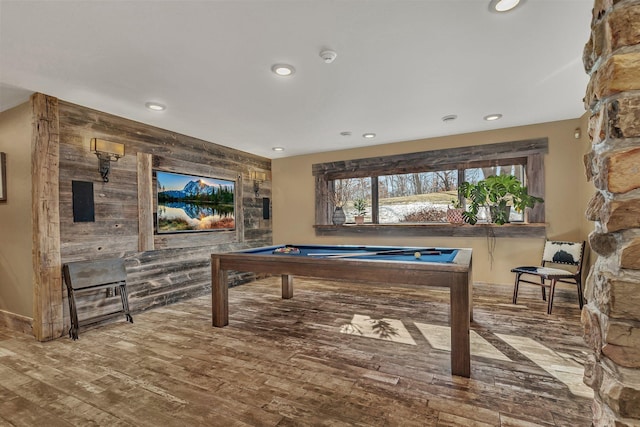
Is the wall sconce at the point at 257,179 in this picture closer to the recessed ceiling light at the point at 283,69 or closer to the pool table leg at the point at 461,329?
the recessed ceiling light at the point at 283,69

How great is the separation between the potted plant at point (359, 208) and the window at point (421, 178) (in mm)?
61

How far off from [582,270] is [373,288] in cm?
263

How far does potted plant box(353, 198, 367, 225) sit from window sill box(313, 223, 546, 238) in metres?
0.12

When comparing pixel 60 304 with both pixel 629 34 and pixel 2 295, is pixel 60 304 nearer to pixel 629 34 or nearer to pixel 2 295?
pixel 2 295

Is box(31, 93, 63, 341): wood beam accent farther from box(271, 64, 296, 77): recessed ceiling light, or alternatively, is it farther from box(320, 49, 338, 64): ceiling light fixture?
box(320, 49, 338, 64): ceiling light fixture

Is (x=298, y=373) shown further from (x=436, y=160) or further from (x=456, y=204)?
(x=436, y=160)

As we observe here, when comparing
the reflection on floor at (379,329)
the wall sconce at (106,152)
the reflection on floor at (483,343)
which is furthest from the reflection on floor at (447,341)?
the wall sconce at (106,152)

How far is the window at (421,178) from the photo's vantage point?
405cm

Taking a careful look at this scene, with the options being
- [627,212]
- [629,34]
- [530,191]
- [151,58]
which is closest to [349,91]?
[151,58]

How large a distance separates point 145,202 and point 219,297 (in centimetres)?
165

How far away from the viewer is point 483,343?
2576 mm

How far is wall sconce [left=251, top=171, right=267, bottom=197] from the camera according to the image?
17.2 feet

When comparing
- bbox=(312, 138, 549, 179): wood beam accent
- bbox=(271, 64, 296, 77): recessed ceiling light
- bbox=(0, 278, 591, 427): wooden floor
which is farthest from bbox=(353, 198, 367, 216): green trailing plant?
bbox=(271, 64, 296, 77): recessed ceiling light

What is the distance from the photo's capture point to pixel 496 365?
220 centimetres
